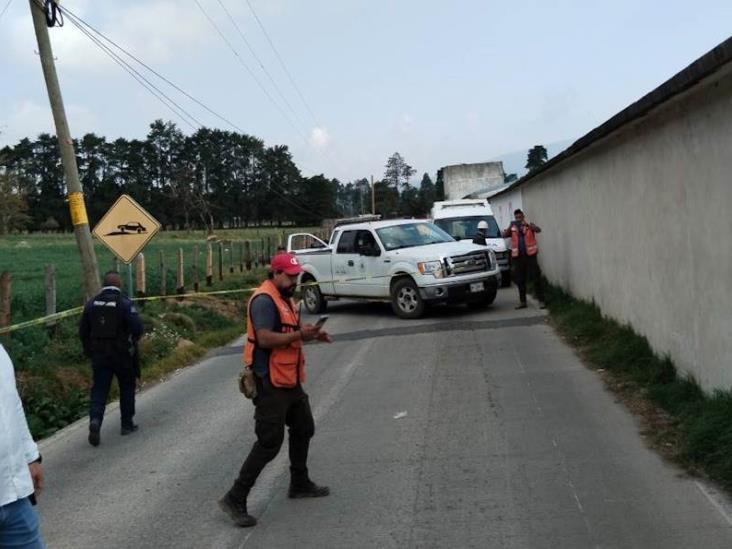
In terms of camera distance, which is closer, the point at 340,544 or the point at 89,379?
the point at 340,544

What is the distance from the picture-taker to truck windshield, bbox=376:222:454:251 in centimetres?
1569

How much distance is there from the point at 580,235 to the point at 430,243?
11.0 ft

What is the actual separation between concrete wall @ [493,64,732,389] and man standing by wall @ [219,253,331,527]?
11.0 ft

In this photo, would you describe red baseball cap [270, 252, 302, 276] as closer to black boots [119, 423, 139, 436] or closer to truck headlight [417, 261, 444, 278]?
black boots [119, 423, 139, 436]

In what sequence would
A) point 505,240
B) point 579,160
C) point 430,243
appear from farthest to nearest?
1. point 505,240
2. point 430,243
3. point 579,160

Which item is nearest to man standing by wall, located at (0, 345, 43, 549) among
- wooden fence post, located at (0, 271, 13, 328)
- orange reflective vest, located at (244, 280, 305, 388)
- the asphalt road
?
the asphalt road

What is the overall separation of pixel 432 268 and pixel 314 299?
398 cm

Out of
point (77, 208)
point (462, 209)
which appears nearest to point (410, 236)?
point (462, 209)

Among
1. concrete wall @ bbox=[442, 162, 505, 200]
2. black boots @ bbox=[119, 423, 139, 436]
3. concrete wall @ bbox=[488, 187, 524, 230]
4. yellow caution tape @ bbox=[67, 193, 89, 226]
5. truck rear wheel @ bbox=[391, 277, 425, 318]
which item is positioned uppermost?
concrete wall @ bbox=[442, 162, 505, 200]

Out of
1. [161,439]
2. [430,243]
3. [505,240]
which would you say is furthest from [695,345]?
[505,240]

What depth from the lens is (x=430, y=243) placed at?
15.7m

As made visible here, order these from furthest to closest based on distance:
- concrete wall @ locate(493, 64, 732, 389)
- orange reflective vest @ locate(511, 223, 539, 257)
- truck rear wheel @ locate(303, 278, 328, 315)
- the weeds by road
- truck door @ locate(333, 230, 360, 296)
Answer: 1. truck rear wheel @ locate(303, 278, 328, 315)
2. truck door @ locate(333, 230, 360, 296)
3. orange reflective vest @ locate(511, 223, 539, 257)
4. concrete wall @ locate(493, 64, 732, 389)
5. the weeds by road

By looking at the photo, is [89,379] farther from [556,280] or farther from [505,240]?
[505,240]

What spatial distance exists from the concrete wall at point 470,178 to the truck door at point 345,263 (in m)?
28.2
